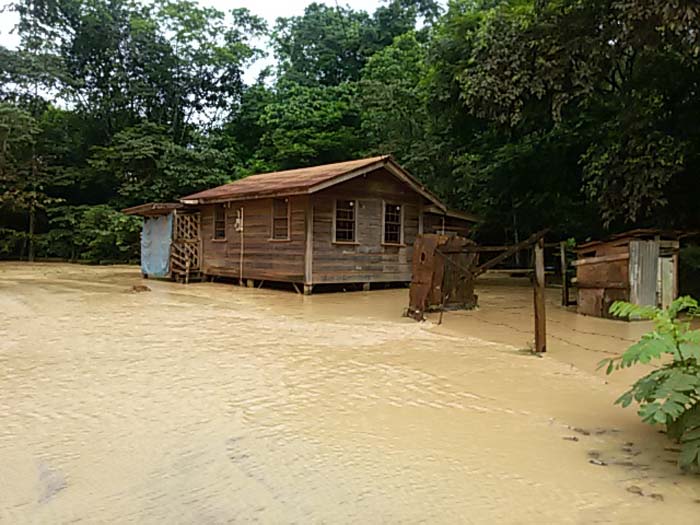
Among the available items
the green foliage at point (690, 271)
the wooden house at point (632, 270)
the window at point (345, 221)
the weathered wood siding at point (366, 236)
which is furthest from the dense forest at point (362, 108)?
the window at point (345, 221)

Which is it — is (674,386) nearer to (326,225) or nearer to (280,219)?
(326,225)

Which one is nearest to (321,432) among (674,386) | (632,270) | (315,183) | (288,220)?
(674,386)

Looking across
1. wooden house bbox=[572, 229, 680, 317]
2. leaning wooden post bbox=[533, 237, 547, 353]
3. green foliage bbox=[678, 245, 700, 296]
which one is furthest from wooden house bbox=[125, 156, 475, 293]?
leaning wooden post bbox=[533, 237, 547, 353]

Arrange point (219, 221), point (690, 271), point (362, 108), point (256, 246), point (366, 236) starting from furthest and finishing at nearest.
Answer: point (362, 108), point (219, 221), point (256, 246), point (366, 236), point (690, 271)

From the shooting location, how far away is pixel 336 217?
50.6ft

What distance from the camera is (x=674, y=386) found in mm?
3475

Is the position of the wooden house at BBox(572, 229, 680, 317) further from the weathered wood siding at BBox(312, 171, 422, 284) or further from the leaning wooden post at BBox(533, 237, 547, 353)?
the weathered wood siding at BBox(312, 171, 422, 284)

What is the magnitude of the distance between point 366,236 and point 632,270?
7.38m

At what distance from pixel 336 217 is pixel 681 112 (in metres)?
8.71

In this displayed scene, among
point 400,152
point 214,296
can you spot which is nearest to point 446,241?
point 214,296

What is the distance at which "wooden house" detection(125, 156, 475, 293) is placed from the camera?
14.9 meters

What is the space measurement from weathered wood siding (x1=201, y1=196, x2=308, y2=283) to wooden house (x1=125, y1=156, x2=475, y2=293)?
0.03 meters

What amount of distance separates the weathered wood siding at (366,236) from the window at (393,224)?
6.4 inches

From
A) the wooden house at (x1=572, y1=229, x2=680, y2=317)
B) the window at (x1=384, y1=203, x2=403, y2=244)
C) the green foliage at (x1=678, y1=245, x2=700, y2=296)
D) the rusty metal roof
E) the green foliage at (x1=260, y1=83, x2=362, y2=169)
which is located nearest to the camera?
the wooden house at (x1=572, y1=229, x2=680, y2=317)
